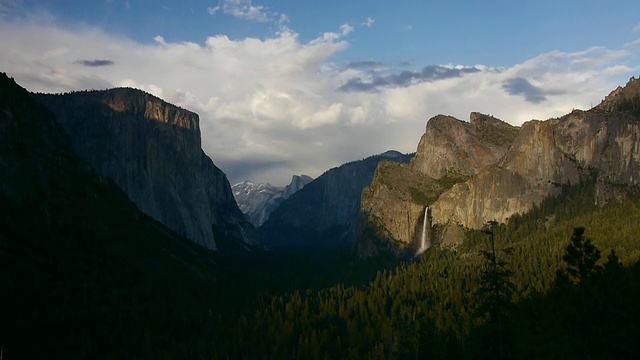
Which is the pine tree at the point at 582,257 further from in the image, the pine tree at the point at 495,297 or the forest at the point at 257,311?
the forest at the point at 257,311

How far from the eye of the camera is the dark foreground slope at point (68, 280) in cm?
12450

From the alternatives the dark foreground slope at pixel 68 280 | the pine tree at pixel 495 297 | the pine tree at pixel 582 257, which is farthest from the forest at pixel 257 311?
the pine tree at pixel 582 257

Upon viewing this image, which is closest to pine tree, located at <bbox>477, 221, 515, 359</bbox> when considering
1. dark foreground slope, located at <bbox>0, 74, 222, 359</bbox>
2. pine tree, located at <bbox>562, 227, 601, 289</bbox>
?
pine tree, located at <bbox>562, 227, 601, 289</bbox>

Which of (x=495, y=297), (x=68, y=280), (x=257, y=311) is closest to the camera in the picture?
(x=495, y=297)

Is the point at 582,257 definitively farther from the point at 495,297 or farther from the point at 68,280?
the point at 68,280

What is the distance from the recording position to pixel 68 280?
14612 centimetres

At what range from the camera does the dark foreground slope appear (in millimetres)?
A: 124500

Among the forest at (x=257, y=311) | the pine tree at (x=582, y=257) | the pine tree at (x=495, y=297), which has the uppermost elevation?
the pine tree at (x=582, y=257)

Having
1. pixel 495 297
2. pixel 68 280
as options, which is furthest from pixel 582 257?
pixel 68 280

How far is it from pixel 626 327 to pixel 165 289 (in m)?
147

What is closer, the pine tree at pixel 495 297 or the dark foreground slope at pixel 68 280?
the pine tree at pixel 495 297

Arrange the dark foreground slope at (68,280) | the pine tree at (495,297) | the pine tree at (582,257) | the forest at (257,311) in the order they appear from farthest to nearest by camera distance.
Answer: the dark foreground slope at (68,280), the forest at (257,311), the pine tree at (582,257), the pine tree at (495,297)

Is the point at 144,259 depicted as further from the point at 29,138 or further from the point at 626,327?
the point at 626,327

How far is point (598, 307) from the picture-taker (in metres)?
55.4
